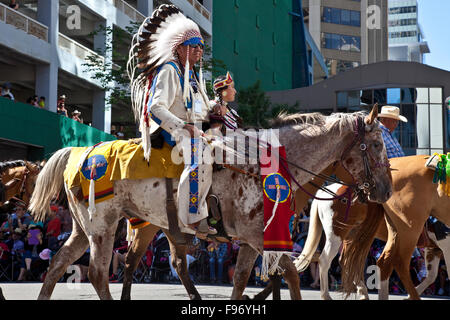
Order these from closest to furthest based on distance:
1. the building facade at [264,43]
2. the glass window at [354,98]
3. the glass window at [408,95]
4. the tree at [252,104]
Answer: the tree at [252,104] < the glass window at [408,95] < the glass window at [354,98] < the building facade at [264,43]

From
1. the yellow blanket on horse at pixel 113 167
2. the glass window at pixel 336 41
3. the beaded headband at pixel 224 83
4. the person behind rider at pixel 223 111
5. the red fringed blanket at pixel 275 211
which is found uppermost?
the glass window at pixel 336 41

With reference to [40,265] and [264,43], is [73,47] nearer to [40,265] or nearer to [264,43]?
[40,265]

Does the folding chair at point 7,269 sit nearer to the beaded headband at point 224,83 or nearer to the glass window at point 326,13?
the beaded headband at point 224,83

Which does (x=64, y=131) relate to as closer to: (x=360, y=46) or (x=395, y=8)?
(x=360, y=46)

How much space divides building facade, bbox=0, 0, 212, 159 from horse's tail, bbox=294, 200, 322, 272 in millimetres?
12415

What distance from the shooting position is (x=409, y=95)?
36812 millimetres

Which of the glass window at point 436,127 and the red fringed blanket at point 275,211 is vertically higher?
the glass window at point 436,127

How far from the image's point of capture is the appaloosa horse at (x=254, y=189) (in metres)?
5.45

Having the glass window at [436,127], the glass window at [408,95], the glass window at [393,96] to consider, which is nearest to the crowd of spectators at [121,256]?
the glass window at [393,96]

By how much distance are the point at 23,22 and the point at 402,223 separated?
18.1 metres

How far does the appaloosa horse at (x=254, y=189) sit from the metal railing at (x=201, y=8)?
28.7 m

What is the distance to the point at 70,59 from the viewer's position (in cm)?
2452

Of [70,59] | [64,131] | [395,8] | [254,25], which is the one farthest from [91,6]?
[395,8]

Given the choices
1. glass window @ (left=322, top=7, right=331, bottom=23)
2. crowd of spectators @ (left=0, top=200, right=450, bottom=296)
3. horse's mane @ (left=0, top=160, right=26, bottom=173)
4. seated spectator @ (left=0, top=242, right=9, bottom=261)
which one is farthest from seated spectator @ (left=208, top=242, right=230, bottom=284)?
glass window @ (left=322, top=7, right=331, bottom=23)
